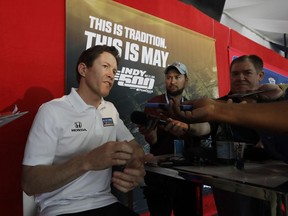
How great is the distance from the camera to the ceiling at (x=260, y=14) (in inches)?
180

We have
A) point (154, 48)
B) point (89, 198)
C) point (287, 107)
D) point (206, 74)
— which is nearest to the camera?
point (287, 107)

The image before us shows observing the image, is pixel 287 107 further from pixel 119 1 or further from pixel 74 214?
pixel 119 1

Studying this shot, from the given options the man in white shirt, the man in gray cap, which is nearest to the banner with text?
the man in gray cap

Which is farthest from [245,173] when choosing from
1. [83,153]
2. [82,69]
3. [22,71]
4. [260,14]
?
[260,14]

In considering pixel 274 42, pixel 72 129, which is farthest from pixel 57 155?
pixel 274 42

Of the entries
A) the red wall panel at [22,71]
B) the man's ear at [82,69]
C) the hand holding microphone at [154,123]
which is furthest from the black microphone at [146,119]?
the red wall panel at [22,71]

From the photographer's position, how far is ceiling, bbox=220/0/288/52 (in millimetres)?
4566

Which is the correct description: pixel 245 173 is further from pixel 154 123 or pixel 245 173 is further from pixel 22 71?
pixel 22 71

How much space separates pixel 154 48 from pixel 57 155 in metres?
1.67

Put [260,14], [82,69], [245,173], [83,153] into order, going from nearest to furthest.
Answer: [245,173] < [83,153] < [82,69] < [260,14]

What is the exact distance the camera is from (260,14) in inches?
197

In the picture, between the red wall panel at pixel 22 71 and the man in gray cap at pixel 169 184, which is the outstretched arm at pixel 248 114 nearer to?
the man in gray cap at pixel 169 184

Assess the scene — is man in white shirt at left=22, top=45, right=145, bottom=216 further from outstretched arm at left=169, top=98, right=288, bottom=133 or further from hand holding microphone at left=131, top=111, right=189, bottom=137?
outstretched arm at left=169, top=98, right=288, bottom=133

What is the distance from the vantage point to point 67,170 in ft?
3.12
